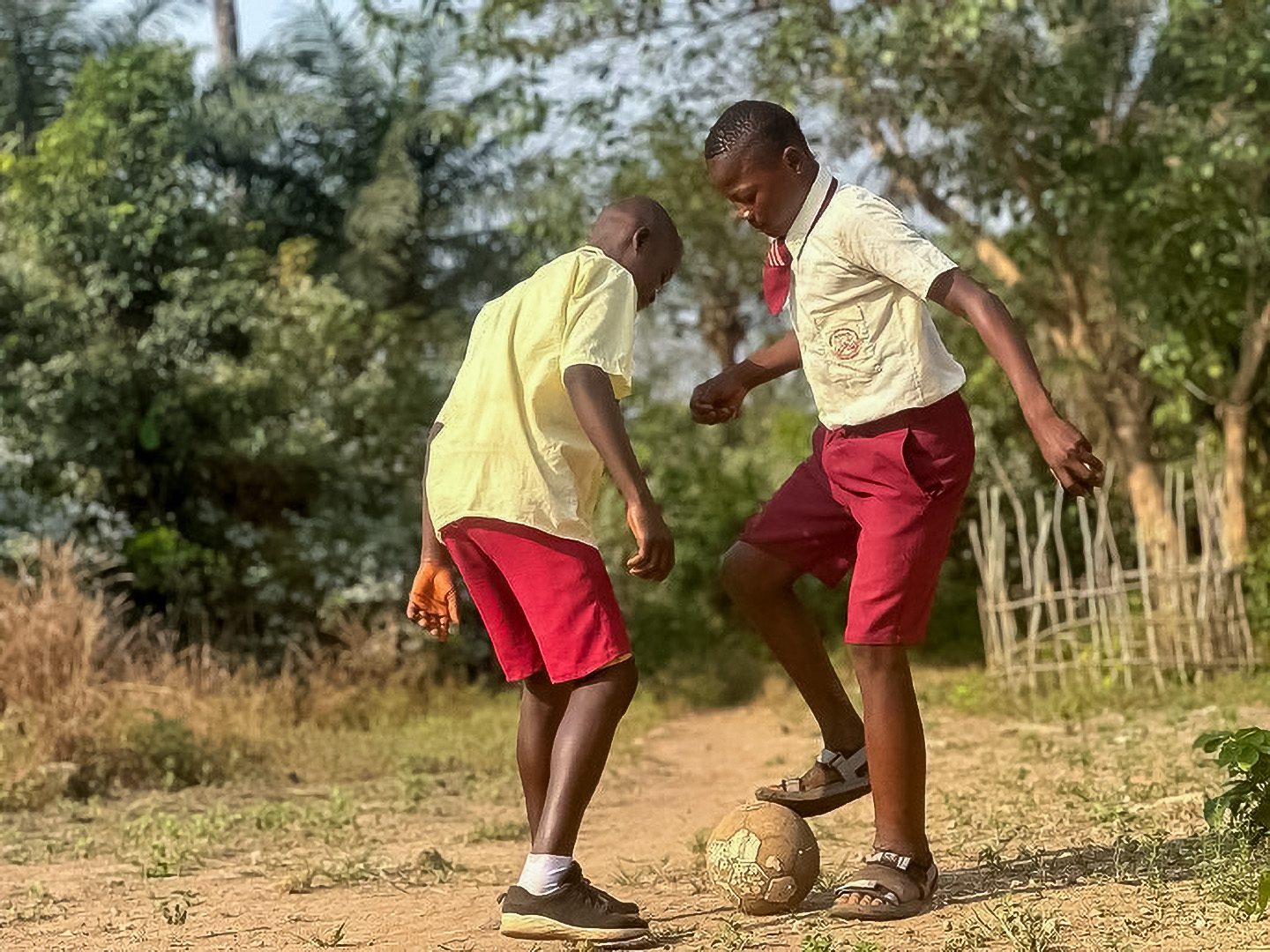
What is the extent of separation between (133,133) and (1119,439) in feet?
25.4

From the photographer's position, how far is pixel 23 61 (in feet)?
49.0

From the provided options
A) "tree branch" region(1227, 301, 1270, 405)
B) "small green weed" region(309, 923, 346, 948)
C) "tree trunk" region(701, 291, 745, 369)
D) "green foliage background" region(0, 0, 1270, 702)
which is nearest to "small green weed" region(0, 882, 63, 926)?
"small green weed" region(309, 923, 346, 948)

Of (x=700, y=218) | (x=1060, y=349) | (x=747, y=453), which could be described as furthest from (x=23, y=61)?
(x=1060, y=349)

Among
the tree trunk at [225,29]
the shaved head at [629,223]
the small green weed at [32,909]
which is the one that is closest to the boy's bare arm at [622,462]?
the shaved head at [629,223]

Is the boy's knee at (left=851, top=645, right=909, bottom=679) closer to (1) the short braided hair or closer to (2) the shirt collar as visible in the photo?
(2) the shirt collar

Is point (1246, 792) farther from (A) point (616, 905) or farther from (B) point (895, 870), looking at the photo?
(A) point (616, 905)

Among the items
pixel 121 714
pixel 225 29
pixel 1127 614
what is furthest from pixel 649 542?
pixel 225 29

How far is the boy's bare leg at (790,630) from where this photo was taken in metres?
4.21

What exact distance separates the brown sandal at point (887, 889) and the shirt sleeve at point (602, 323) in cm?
126

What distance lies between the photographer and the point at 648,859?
5.44m

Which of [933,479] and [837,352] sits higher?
[837,352]

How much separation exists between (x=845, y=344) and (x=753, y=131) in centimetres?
56

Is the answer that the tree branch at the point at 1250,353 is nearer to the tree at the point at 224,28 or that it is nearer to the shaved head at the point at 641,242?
the shaved head at the point at 641,242

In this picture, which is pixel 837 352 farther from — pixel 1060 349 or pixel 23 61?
pixel 23 61
